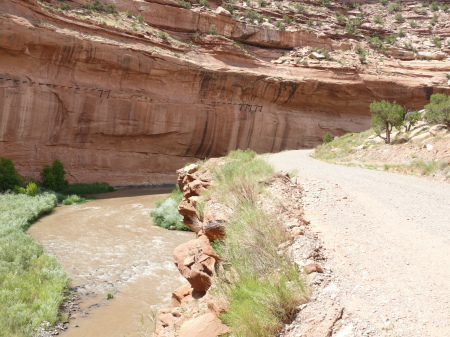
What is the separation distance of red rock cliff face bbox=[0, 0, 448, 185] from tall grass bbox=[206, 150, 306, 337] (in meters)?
21.1

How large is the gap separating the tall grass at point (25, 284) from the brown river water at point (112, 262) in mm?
490

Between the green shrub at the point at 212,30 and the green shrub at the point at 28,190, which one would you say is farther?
the green shrub at the point at 212,30

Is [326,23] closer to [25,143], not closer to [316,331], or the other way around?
[25,143]

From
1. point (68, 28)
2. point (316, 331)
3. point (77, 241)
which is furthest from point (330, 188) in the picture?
point (68, 28)

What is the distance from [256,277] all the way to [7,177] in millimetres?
19487

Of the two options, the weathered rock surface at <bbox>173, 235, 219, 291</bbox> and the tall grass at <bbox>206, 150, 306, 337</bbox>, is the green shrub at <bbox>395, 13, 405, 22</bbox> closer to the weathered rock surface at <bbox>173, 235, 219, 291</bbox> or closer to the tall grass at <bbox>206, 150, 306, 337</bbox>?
the tall grass at <bbox>206, 150, 306, 337</bbox>

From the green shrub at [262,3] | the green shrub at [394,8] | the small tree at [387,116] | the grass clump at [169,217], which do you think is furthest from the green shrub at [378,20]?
the grass clump at [169,217]

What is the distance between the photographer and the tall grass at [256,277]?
326 cm

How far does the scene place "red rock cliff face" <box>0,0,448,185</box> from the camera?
74.8ft

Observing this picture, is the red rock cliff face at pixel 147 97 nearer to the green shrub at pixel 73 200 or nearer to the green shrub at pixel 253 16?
the green shrub at pixel 253 16

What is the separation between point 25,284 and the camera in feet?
26.6

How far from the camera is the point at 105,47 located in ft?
80.6

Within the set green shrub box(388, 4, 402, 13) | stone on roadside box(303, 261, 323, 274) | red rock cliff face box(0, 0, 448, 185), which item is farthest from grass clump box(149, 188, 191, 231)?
green shrub box(388, 4, 402, 13)

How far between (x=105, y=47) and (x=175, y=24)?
9.15 meters
